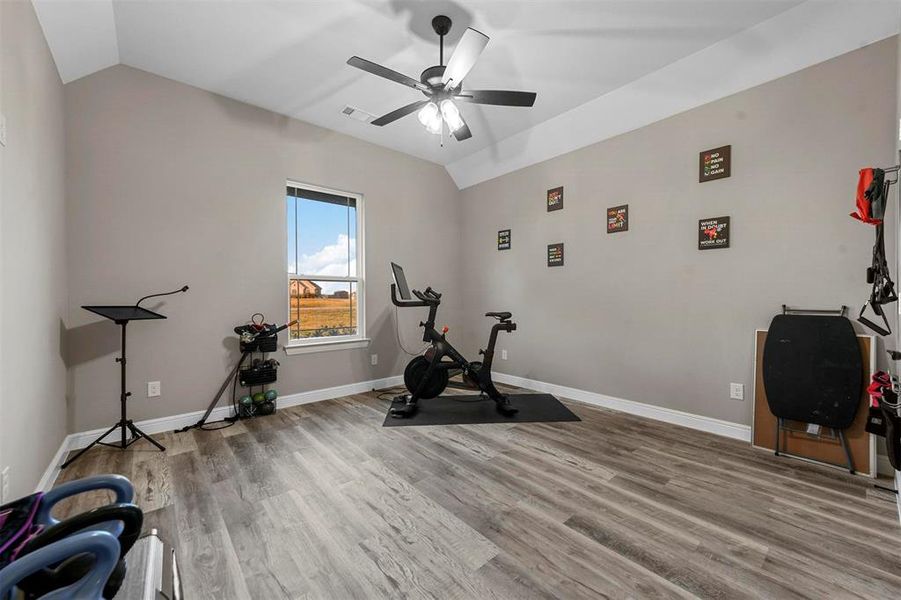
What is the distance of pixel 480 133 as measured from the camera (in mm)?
4469

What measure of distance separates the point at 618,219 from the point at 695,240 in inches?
29.5

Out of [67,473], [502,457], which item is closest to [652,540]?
[502,457]

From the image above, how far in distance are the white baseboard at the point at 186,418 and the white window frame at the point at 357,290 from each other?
1.59ft

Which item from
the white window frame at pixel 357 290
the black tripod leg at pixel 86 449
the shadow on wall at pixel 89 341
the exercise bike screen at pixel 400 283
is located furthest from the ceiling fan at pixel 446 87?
the black tripod leg at pixel 86 449

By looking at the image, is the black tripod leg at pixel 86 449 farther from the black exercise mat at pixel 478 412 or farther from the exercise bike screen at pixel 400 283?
the exercise bike screen at pixel 400 283

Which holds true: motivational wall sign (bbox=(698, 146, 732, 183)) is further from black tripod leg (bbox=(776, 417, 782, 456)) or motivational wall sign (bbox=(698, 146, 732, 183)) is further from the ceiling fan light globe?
the ceiling fan light globe

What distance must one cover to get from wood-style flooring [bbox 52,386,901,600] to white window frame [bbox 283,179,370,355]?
120cm

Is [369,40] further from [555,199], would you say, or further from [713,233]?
[713,233]

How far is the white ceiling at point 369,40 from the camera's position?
2.52 meters

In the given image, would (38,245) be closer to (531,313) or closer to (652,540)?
(652,540)

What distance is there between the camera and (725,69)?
9.78 feet

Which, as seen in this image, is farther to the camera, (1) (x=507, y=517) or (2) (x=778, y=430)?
(2) (x=778, y=430)

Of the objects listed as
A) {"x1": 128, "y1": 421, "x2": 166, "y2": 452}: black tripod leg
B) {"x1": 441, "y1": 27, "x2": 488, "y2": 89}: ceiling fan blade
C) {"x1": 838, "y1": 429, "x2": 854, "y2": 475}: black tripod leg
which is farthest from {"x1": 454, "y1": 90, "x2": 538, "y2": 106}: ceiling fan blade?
{"x1": 128, "y1": 421, "x2": 166, "y2": 452}: black tripod leg

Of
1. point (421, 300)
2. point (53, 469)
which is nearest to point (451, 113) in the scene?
point (421, 300)
